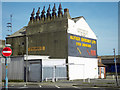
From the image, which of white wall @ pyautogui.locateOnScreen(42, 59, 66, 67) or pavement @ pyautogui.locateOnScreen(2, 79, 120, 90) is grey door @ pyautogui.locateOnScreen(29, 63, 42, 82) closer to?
white wall @ pyautogui.locateOnScreen(42, 59, 66, 67)

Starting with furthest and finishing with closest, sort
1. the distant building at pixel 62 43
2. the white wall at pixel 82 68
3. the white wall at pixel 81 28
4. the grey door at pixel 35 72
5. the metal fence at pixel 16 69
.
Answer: the white wall at pixel 81 28 → the distant building at pixel 62 43 → the white wall at pixel 82 68 → the metal fence at pixel 16 69 → the grey door at pixel 35 72

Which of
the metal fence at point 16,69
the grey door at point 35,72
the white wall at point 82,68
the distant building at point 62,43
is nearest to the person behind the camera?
the grey door at point 35,72

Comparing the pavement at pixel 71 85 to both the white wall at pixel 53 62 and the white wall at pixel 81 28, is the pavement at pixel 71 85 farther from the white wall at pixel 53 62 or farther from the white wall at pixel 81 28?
the white wall at pixel 81 28

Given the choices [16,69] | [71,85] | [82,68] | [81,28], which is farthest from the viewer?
[81,28]

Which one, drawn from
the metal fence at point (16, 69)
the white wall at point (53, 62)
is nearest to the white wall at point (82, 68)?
the white wall at point (53, 62)

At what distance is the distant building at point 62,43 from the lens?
42.8 metres

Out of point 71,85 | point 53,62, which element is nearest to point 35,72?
point 53,62

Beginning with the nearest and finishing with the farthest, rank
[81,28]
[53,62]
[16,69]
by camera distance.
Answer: [16,69]
[53,62]
[81,28]

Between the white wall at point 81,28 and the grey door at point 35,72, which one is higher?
the white wall at point 81,28

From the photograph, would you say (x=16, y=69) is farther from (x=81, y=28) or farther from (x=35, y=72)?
(x=81, y=28)

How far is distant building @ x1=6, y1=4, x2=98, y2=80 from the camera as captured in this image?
42844 mm

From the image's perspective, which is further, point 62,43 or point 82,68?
point 82,68

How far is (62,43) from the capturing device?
4338cm

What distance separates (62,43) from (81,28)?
7.03 metres
